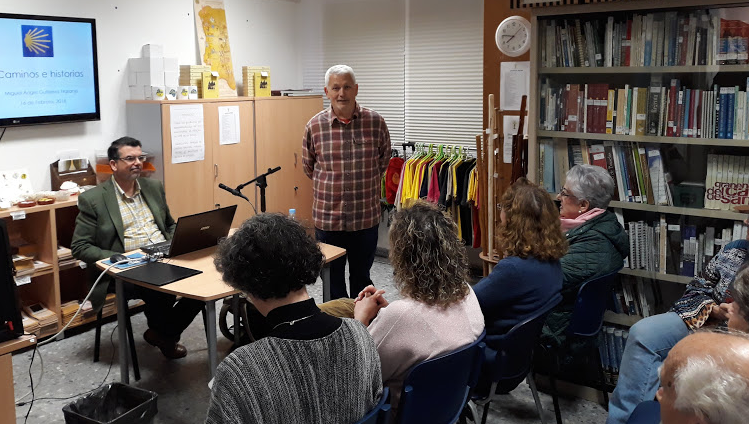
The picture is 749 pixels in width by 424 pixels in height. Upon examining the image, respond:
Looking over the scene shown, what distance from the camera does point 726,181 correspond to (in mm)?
3322

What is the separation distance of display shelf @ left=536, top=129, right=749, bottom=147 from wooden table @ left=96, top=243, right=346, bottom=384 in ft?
4.40

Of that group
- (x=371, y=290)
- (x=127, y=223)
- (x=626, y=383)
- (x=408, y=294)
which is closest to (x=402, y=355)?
(x=408, y=294)

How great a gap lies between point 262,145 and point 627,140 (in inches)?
129

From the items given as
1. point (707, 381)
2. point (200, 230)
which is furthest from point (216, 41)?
point (707, 381)

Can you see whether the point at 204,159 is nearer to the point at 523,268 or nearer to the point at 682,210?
the point at 523,268

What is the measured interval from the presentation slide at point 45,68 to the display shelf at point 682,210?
360cm

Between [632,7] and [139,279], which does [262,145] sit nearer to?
[139,279]

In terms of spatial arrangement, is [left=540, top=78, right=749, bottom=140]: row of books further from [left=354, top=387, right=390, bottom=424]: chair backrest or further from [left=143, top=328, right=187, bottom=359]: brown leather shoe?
[left=143, top=328, right=187, bottom=359]: brown leather shoe

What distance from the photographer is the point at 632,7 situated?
3311 millimetres

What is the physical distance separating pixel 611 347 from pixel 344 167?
1.90 m

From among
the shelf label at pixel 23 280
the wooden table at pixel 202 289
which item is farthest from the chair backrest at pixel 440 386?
the shelf label at pixel 23 280

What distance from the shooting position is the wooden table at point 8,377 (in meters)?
2.43

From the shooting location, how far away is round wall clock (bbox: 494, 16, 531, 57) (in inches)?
162

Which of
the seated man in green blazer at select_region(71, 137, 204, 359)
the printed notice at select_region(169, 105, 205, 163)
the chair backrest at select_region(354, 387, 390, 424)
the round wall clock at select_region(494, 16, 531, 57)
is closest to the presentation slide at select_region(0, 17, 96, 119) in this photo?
the printed notice at select_region(169, 105, 205, 163)
